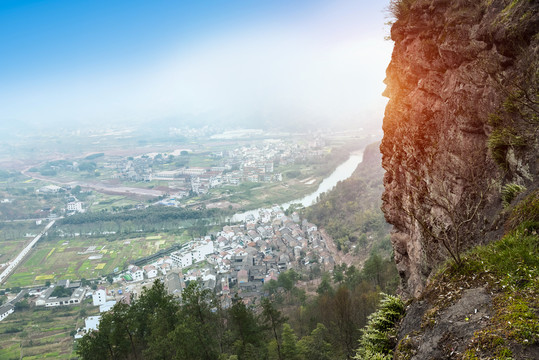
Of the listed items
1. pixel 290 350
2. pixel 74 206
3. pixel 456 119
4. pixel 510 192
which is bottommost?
pixel 74 206

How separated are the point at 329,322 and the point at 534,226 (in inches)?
437

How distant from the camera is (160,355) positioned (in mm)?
10055

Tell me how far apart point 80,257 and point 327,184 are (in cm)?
2982

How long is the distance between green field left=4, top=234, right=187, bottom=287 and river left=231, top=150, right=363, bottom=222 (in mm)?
8144

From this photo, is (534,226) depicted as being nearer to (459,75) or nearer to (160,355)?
(459,75)

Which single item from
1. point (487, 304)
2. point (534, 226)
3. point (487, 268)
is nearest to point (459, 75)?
point (534, 226)

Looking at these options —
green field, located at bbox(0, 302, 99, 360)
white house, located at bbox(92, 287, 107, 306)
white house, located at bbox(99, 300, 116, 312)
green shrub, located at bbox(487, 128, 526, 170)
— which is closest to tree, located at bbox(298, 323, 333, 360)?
green shrub, located at bbox(487, 128, 526, 170)

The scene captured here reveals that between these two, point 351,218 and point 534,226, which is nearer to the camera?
point 534,226

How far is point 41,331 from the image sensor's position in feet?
64.8

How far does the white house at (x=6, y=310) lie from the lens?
21428mm

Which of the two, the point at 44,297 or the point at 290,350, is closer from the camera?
the point at 290,350

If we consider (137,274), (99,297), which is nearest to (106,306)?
(99,297)

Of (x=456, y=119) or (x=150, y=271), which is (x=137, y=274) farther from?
(x=456, y=119)

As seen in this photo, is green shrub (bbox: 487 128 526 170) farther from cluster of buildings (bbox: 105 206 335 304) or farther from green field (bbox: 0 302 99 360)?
green field (bbox: 0 302 99 360)
